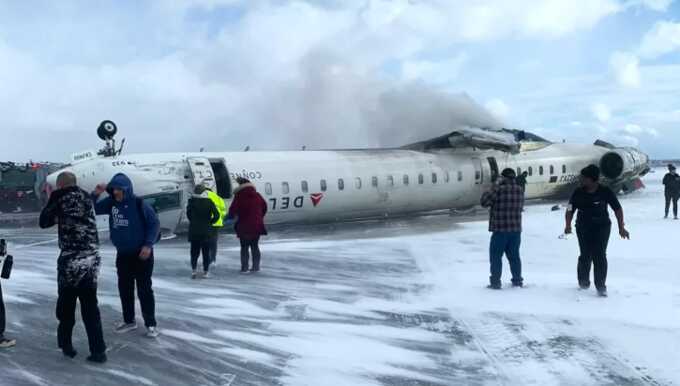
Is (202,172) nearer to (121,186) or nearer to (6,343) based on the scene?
(121,186)

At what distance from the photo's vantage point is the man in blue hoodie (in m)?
6.36

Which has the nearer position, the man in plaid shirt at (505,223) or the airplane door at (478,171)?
the man in plaid shirt at (505,223)

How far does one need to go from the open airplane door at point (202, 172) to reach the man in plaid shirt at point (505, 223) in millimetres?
8849

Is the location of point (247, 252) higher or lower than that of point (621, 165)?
lower

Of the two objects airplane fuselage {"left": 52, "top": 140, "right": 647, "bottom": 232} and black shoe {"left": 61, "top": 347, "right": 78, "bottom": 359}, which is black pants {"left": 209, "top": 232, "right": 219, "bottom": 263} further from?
airplane fuselage {"left": 52, "top": 140, "right": 647, "bottom": 232}

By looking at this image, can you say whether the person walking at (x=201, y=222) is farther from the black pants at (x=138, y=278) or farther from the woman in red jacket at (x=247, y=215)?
the black pants at (x=138, y=278)

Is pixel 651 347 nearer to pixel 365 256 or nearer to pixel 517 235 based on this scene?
pixel 517 235

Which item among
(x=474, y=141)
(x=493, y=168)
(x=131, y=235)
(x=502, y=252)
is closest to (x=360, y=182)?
(x=474, y=141)

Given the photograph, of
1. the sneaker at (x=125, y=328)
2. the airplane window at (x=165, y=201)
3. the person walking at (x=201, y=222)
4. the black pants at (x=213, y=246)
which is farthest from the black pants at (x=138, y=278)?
the airplane window at (x=165, y=201)

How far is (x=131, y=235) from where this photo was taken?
251 inches

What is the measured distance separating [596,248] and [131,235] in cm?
611

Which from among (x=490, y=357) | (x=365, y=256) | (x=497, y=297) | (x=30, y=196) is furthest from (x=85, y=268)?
(x=30, y=196)

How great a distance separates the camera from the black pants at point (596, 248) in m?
8.23

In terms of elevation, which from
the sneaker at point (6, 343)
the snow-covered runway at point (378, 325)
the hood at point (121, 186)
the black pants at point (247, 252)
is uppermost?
the hood at point (121, 186)
